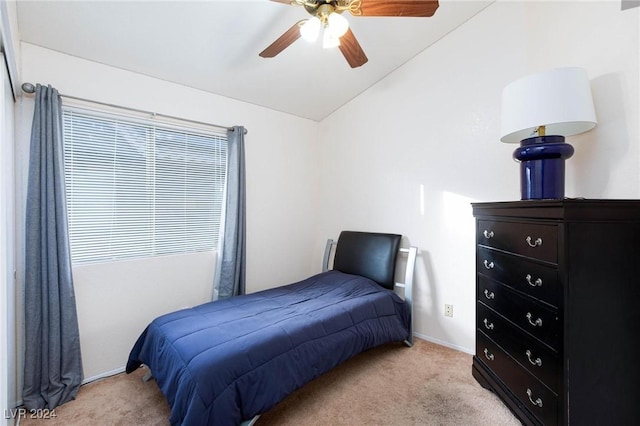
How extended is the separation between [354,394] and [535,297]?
1.31m

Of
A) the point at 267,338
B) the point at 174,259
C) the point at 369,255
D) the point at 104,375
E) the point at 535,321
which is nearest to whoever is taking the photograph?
the point at 535,321

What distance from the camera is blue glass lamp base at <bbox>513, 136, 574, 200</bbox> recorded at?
58.6 inches

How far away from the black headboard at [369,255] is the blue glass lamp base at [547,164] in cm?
140

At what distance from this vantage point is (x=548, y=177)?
1.50 m

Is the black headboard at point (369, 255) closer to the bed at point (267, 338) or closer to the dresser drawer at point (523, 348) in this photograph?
the bed at point (267, 338)

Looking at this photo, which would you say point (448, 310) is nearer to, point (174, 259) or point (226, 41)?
point (174, 259)

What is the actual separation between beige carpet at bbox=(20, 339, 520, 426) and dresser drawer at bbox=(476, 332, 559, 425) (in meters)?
0.24

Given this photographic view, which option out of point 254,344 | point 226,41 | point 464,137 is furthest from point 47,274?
point 464,137

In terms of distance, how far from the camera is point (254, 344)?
1.61m

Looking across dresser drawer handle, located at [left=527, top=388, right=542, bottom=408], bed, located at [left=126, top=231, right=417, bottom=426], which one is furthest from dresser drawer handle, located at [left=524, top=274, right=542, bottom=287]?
bed, located at [left=126, top=231, right=417, bottom=426]

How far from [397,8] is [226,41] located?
4.51ft

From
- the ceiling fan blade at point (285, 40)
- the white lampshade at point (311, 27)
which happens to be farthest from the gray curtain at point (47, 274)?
the white lampshade at point (311, 27)

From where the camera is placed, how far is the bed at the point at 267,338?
4.66 ft

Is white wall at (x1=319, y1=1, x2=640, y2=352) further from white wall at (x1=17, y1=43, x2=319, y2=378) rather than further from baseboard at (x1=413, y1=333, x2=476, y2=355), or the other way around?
white wall at (x1=17, y1=43, x2=319, y2=378)
